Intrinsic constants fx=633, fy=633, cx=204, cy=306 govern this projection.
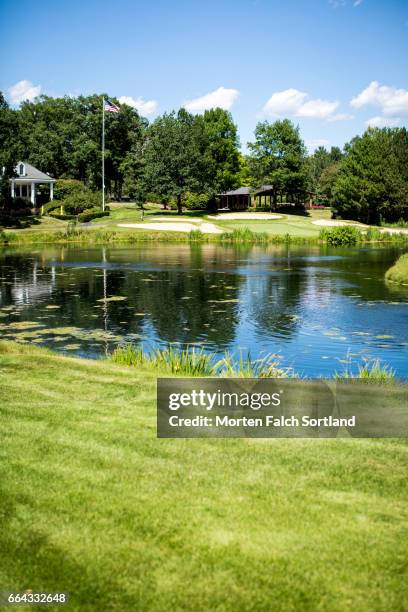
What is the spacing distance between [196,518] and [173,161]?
90.0m

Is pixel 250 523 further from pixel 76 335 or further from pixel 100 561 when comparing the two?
pixel 76 335

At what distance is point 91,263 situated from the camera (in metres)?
48.5

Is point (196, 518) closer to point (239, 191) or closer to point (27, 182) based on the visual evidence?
point (27, 182)

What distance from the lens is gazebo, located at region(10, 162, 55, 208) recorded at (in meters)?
92.3

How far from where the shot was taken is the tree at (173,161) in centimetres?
9338

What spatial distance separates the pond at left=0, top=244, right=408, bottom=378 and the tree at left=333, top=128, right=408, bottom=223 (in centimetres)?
4594

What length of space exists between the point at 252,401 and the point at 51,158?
105 m

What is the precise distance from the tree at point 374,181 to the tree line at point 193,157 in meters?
0.15

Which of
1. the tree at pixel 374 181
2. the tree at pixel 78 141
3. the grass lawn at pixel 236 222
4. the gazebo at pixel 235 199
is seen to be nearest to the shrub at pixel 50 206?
the grass lawn at pixel 236 222

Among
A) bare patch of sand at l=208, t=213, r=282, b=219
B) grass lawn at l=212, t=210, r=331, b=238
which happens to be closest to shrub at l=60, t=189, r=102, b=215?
bare patch of sand at l=208, t=213, r=282, b=219

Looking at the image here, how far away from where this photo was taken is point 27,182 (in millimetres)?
93375

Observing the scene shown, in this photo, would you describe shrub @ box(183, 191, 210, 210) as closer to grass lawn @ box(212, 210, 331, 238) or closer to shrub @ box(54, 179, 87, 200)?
grass lawn @ box(212, 210, 331, 238)

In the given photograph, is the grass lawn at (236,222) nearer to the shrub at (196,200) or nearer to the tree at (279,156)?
the shrub at (196,200)

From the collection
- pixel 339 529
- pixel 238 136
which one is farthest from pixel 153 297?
pixel 238 136
